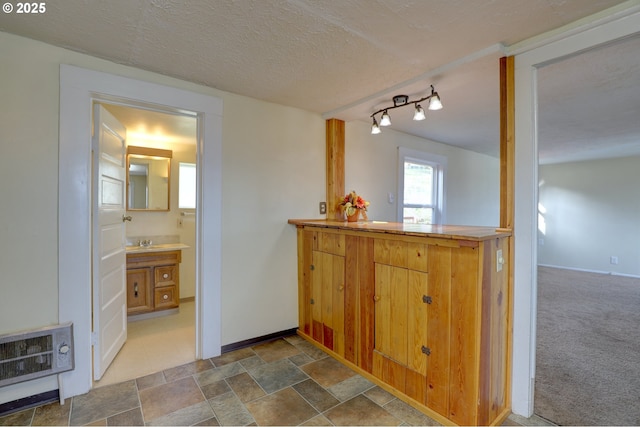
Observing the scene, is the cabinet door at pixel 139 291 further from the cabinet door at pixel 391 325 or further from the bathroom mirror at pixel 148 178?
the cabinet door at pixel 391 325

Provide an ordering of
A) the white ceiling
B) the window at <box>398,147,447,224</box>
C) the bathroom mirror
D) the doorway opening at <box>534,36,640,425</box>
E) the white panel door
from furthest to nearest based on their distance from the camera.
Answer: the window at <box>398,147,447,224</box> < the bathroom mirror < the white panel door < the doorway opening at <box>534,36,640,425</box> < the white ceiling

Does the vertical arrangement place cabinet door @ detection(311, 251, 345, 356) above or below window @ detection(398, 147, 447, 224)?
below

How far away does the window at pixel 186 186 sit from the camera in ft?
12.7

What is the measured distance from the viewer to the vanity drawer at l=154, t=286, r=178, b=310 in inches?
132

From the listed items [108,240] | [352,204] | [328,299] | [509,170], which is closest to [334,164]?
[352,204]

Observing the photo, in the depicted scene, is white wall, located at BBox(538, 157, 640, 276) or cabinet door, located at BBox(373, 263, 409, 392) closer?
cabinet door, located at BBox(373, 263, 409, 392)

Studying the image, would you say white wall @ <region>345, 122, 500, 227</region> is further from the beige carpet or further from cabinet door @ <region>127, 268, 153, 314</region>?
cabinet door @ <region>127, 268, 153, 314</region>

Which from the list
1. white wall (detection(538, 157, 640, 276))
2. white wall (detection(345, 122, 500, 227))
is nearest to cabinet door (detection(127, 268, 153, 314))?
white wall (detection(345, 122, 500, 227))

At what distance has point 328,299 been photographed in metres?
2.51

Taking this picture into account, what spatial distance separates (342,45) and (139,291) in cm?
321

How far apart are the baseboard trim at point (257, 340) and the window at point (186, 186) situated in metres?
2.03

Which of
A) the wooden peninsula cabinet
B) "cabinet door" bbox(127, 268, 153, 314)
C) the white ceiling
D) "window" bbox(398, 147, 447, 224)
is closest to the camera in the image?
the white ceiling

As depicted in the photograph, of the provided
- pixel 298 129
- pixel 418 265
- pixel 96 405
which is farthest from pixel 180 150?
pixel 418 265

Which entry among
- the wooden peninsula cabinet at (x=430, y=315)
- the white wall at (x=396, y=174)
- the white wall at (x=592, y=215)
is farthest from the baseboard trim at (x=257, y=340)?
the white wall at (x=592, y=215)
